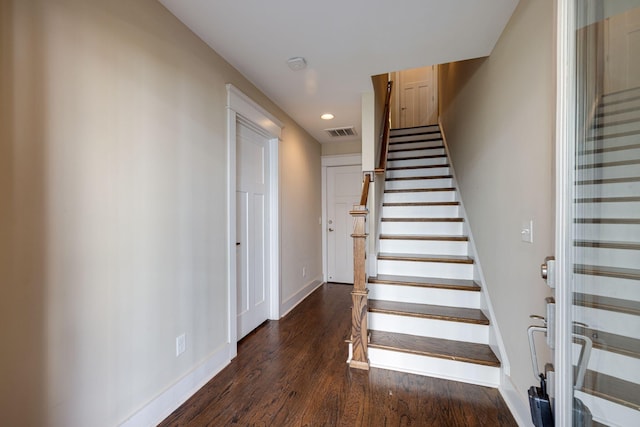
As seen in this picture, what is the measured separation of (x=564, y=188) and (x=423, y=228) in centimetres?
222

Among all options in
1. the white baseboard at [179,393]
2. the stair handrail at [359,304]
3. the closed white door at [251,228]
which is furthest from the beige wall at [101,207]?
the stair handrail at [359,304]

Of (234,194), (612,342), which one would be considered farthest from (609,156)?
(234,194)

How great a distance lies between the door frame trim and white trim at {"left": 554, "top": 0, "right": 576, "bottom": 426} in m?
1.94

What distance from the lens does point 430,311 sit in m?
2.19

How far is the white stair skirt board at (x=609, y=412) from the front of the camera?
67 cm

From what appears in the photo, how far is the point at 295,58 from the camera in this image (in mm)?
1980

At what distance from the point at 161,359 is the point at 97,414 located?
0.34 meters

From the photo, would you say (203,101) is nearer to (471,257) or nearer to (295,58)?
(295,58)

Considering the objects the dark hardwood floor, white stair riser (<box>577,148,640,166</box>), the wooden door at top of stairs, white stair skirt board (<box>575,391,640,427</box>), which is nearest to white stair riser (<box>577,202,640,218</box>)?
white stair riser (<box>577,148,640,166</box>)

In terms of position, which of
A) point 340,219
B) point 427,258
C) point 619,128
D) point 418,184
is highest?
point 418,184

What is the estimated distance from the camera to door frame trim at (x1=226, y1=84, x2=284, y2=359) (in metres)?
2.09

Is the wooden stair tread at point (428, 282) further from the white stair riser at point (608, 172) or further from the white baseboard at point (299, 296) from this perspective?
the white stair riser at point (608, 172)

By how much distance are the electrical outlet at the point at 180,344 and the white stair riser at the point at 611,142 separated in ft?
6.88

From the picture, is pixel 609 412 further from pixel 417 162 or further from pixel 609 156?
pixel 417 162
